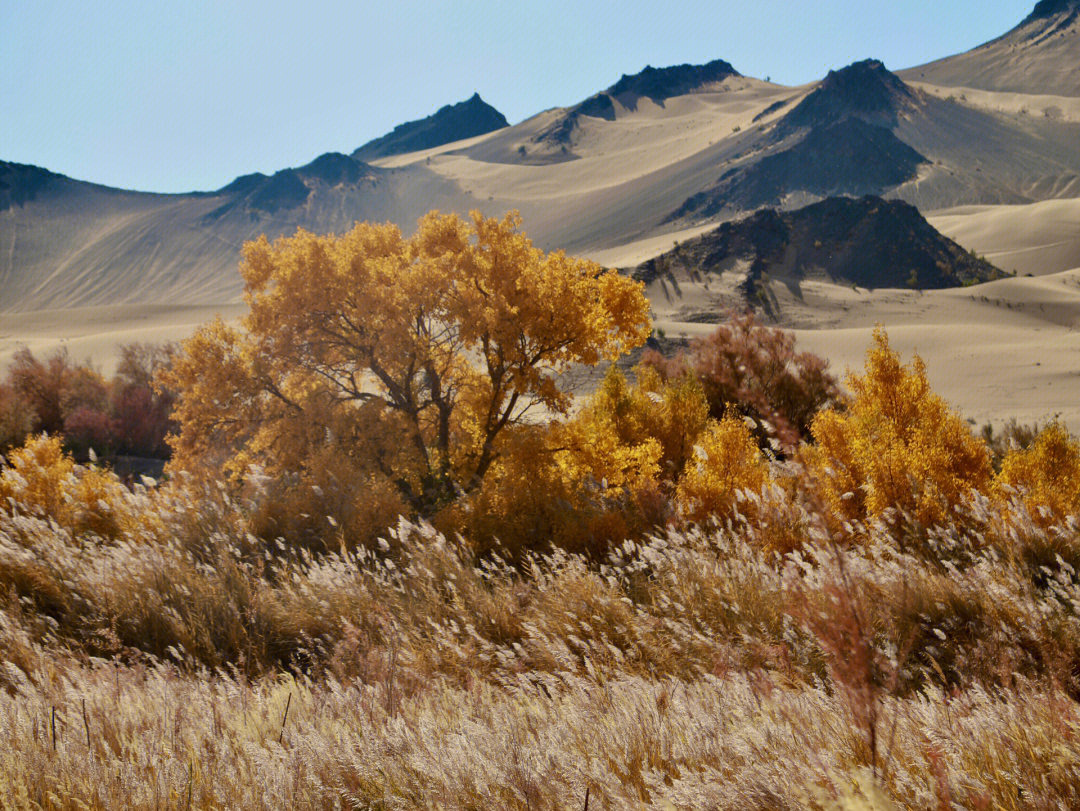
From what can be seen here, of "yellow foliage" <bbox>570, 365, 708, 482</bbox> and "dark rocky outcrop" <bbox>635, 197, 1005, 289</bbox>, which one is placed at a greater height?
"dark rocky outcrop" <bbox>635, 197, 1005, 289</bbox>

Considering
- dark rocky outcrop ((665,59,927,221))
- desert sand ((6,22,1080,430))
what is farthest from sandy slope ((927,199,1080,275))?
dark rocky outcrop ((665,59,927,221))

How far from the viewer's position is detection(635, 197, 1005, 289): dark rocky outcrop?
58.5 metres

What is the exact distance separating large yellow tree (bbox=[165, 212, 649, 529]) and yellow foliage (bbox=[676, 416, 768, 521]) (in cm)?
273

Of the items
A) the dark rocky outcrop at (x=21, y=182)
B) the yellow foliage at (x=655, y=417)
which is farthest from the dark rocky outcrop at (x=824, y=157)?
the dark rocky outcrop at (x=21, y=182)

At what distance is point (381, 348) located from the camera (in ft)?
34.8

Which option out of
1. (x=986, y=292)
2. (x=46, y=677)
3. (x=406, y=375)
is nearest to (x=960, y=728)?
(x=46, y=677)

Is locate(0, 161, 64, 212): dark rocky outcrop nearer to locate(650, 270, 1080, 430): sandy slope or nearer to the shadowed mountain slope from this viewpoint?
locate(650, 270, 1080, 430): sandy slope

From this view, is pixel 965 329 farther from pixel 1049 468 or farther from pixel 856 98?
pixel 856 98

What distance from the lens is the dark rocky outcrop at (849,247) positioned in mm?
58500

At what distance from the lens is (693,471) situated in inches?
353

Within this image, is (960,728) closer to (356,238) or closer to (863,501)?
(863,501)

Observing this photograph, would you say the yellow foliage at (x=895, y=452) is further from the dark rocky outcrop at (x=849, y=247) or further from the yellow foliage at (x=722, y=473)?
the dark rocky outcrop at (x=849, y=247)

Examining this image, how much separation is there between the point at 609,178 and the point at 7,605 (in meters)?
146

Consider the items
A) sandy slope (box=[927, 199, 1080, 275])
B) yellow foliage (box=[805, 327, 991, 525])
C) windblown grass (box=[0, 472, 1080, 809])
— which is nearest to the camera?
windblown grass (box=[0, 472, 1080, 809])
